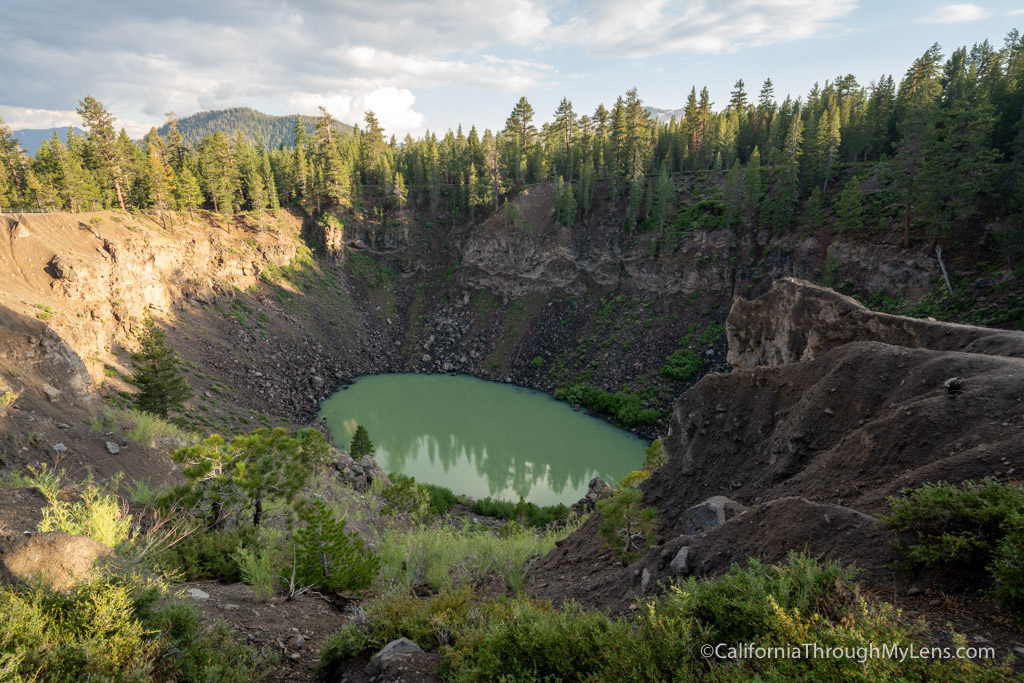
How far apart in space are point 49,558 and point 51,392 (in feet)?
61.3

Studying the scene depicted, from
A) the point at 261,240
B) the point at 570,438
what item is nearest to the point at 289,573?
the point at 570,438

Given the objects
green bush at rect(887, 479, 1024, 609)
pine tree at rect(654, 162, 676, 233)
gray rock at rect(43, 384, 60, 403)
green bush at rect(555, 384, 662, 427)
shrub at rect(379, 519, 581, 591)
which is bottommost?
green bush at rect(555, 384, 662, 427)

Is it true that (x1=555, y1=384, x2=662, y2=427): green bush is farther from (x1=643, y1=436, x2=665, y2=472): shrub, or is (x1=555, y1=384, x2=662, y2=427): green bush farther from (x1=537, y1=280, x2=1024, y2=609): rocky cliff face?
(x1=537, y1=280, x2=1024, y2=609): rocky cliff face

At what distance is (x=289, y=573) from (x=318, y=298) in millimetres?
53202

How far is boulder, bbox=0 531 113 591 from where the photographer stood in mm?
5797

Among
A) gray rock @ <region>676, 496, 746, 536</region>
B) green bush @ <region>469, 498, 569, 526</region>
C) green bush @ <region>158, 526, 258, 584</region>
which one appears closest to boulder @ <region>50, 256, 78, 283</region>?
green bush @ <region>158, 526, 258, 584</region>

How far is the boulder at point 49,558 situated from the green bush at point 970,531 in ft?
37.5

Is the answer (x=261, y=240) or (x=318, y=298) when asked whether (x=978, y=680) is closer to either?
(x=318, y=298)

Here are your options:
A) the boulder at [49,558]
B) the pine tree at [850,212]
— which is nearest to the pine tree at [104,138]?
the boulder at [49,558]

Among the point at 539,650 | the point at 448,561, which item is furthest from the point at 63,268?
the point at 539,650

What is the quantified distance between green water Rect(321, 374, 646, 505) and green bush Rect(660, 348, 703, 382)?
347 inches

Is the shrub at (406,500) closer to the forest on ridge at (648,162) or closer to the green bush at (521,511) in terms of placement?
the green bush at (521,511)

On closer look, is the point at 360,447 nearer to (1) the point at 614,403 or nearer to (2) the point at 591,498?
(2) the point at 591,498

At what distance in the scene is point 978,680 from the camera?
371 centimetres
